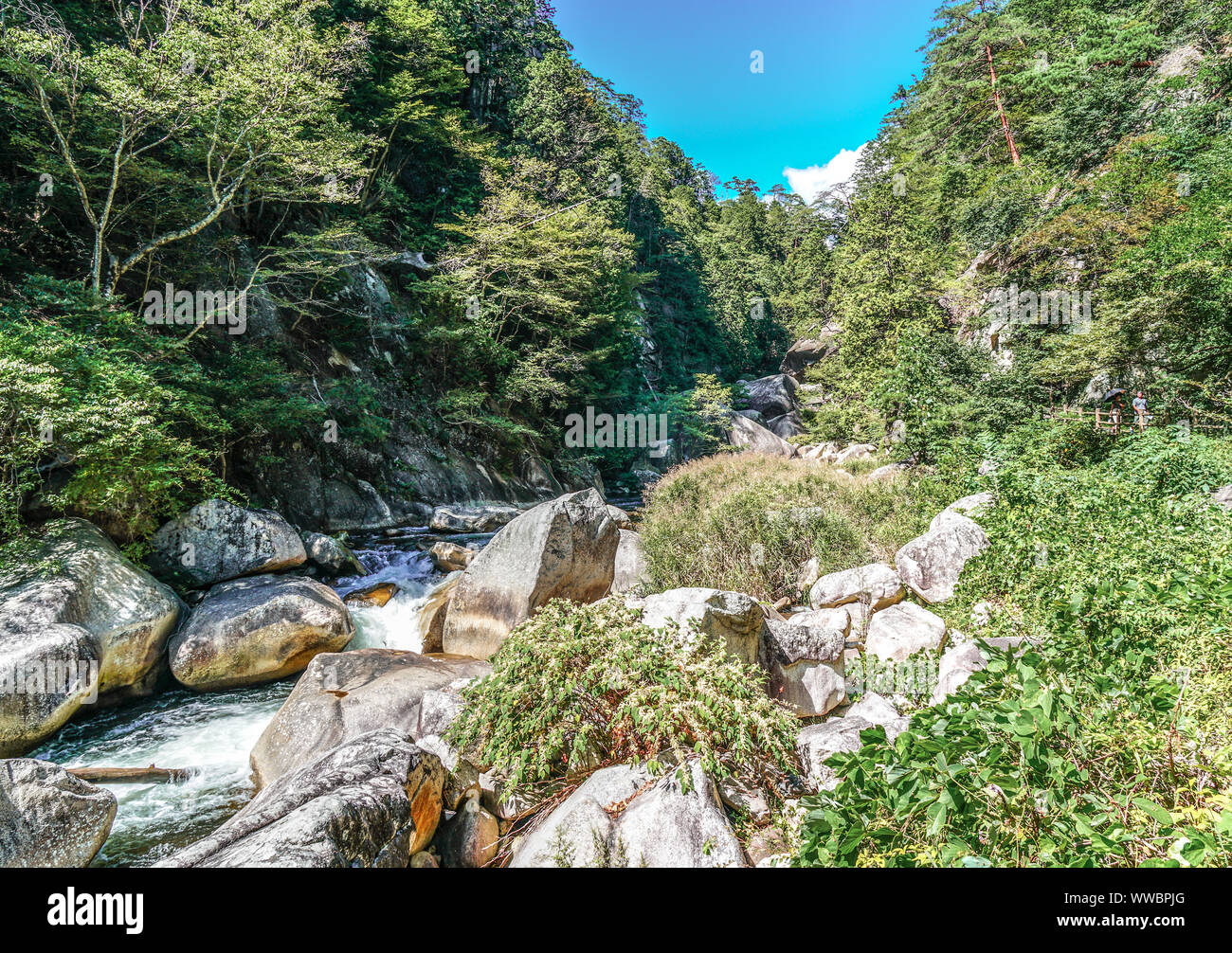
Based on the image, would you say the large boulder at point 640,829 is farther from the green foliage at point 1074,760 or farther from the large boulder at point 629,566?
the large boulder at point 629,566

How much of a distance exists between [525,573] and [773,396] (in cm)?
3010

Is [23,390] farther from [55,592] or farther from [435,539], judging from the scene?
[435,539]

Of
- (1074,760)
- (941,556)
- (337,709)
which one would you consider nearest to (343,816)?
(337,709)

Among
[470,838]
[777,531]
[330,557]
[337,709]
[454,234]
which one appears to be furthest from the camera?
[454,234]

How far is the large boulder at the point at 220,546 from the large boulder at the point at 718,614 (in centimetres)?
641

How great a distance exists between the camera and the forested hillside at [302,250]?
7.24 metres

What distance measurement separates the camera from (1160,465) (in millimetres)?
6270

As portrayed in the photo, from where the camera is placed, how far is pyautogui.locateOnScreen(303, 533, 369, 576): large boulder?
8.94 meters

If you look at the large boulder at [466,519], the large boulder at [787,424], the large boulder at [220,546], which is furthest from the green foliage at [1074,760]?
the large boulder at [787,424]

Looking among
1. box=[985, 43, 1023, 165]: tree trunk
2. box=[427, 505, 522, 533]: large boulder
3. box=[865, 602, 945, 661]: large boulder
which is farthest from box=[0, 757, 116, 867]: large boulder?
box=[985, 43, 1023, 165]: tree trunk

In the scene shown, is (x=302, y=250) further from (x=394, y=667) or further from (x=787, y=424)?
(x=787, y=424)

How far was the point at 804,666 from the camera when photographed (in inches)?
212

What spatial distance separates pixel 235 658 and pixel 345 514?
6.91m
